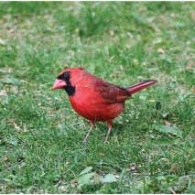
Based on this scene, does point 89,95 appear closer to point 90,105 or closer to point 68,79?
point 90,105

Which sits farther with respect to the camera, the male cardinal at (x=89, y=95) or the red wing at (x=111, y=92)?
the red wing at (x=111, y=92)

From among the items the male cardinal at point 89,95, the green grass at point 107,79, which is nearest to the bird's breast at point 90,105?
the male cardinal at point 89,95

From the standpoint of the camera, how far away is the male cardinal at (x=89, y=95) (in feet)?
18.5

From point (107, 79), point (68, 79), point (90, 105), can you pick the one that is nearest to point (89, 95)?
point (90, 105)

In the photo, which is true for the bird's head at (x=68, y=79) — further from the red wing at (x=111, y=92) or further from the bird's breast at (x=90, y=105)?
the red wing at (x=111, y=92)

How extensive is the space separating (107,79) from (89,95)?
169 centimetres

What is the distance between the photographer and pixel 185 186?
4902mm

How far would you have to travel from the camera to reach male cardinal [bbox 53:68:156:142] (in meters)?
5.64

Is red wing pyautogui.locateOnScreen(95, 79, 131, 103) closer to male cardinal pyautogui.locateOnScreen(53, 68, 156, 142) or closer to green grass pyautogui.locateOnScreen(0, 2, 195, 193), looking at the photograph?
male cardinal pyautogui.locateOnScreen(53, 68, 156, 142)

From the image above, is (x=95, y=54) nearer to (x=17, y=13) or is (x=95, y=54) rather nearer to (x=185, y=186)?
(x=17, y=13)

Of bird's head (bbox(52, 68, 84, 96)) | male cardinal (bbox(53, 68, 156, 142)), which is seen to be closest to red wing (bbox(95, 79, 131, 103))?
male cardinal (bbox(53, 68, 156, 142))

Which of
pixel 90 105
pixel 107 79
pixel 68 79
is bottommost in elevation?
pixel 107 79

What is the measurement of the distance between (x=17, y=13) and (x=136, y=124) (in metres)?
3.48

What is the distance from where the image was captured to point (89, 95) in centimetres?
566
